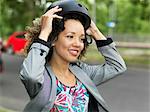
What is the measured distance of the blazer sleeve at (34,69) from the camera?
2.08 meters

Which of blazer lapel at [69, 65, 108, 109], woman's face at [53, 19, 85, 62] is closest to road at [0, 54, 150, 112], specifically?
blazer lapel at [69, 65, 108, 109]

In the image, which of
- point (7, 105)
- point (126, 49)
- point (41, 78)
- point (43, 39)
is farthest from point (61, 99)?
point (126, 49)

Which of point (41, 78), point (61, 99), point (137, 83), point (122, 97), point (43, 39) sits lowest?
point (137, 83)

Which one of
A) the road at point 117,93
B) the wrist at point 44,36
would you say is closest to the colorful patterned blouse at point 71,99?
the wrist at point 44,36

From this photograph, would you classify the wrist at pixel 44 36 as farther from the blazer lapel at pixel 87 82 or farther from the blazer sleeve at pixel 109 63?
the blazer sleeve at pixel 109 63

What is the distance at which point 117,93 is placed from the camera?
10.0 metres

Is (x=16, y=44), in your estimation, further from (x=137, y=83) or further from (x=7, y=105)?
(x=7, y=105)

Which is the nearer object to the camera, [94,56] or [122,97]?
[122,97]

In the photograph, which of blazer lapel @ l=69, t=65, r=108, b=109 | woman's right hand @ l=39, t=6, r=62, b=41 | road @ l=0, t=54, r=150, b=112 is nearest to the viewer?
woman's right hand @ l=39, t=6, r=62, b=41

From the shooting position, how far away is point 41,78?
2098mm

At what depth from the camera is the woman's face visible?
224 centimetres

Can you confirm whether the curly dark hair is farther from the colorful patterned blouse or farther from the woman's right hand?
the colorful patterned blouse

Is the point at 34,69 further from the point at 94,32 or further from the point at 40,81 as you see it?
the point at 94,32

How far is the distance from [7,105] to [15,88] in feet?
8.39
